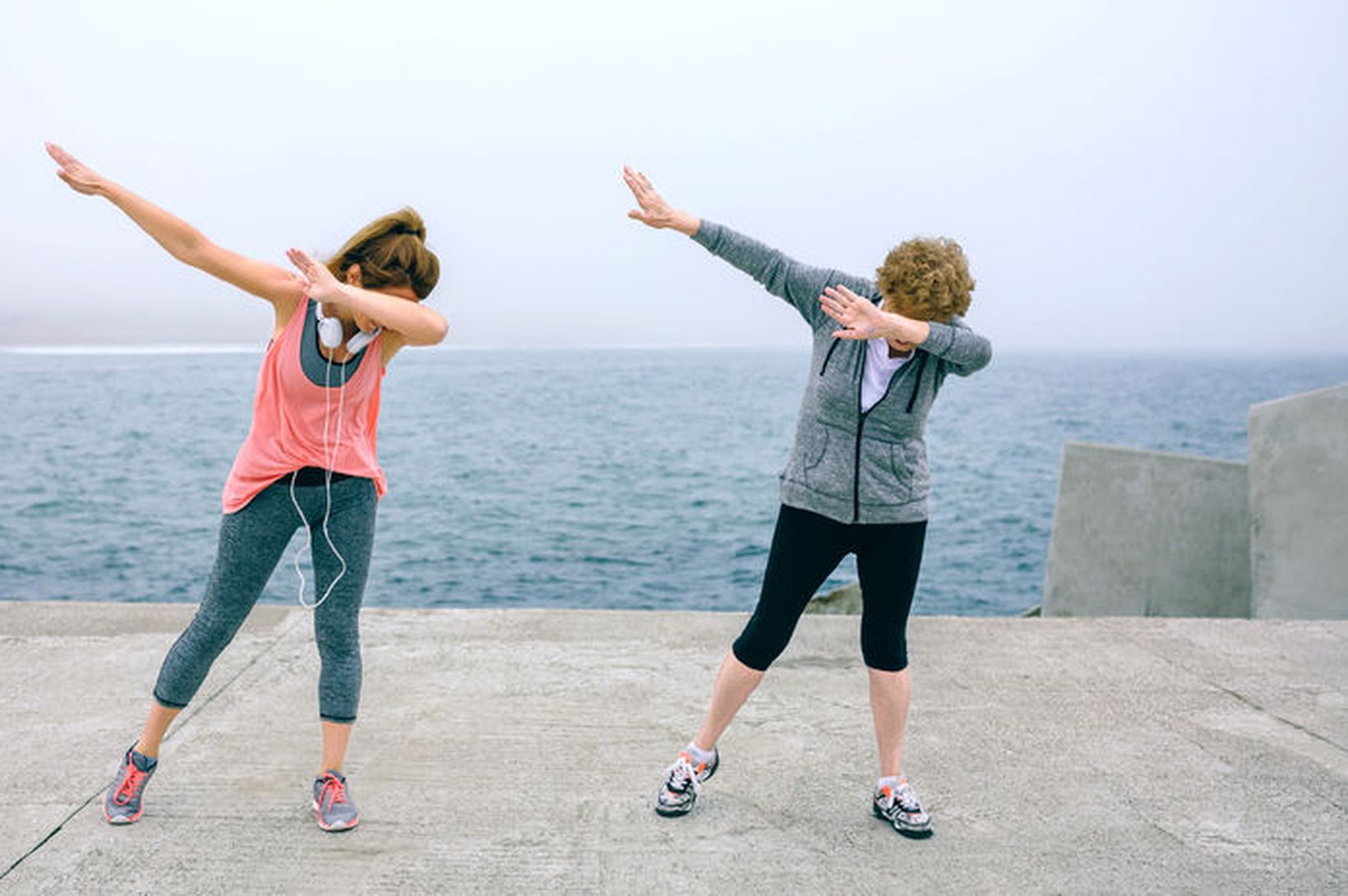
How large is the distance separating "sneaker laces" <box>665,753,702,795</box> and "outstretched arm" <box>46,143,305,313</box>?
1.85 meters

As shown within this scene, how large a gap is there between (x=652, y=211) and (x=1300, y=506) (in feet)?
17.5

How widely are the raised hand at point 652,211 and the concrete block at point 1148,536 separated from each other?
18.4 ft

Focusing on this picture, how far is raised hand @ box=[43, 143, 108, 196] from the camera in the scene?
281 centimetres

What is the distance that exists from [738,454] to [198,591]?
35.8 metres

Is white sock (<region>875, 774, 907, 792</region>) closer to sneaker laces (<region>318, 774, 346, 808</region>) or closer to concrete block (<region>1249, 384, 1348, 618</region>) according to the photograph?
sneaker laces (<region>318, 774, 346, 808</region>)

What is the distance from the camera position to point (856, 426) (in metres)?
3.18

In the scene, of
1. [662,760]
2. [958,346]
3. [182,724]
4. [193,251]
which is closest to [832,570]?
[958,346]

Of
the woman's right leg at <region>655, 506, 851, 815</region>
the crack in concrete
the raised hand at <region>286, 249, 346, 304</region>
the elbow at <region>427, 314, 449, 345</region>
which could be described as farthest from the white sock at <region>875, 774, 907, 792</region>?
the crack in concrete

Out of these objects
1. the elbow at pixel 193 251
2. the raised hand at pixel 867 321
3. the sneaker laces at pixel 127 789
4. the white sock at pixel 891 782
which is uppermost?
the elbow at pixel 193 251

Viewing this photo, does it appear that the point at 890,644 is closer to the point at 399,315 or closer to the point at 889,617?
the point at 889,617

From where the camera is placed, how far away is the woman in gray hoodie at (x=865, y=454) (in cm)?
309

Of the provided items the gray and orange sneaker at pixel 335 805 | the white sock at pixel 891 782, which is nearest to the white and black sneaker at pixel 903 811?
the white sock at pixel 891 782

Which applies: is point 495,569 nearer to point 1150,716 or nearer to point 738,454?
point 1150,716

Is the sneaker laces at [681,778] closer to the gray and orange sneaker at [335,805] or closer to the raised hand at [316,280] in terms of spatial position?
the gray and orange sneaker at [335,805]
